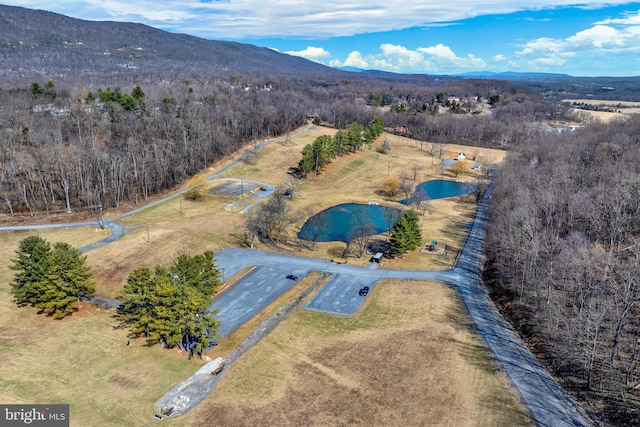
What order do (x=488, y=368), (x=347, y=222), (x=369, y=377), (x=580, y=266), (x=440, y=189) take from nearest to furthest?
(x=369, y=377) < (x=488, y=368) < (x=580, y=266) < (x=347, y=222) < (x=440, y=189)

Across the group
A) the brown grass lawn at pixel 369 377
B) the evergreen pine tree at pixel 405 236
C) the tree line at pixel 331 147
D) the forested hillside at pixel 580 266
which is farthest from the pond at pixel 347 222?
the brown grass lawn at pixel 369 377

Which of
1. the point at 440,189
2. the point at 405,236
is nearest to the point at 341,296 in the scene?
the point at 405,236

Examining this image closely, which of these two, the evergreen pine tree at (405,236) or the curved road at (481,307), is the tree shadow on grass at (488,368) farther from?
A: the evergreen pine tree at (405,236)

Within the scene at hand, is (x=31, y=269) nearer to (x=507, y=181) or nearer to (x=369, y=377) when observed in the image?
(x=369, y=377)

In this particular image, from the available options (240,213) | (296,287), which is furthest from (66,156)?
(296,287)

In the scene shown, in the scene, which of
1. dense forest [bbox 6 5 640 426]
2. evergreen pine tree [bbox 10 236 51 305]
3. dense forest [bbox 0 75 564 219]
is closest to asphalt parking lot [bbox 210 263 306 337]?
evergreen pine tree [bbox 10 236 51 305]

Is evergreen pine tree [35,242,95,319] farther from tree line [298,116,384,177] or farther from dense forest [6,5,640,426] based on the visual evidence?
tree line [298,116,384,177]

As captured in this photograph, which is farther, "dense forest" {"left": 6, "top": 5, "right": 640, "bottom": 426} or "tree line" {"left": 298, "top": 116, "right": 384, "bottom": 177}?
"tree line" {"left": 298, "top": 116, "right": 384, "bottom": 177}
